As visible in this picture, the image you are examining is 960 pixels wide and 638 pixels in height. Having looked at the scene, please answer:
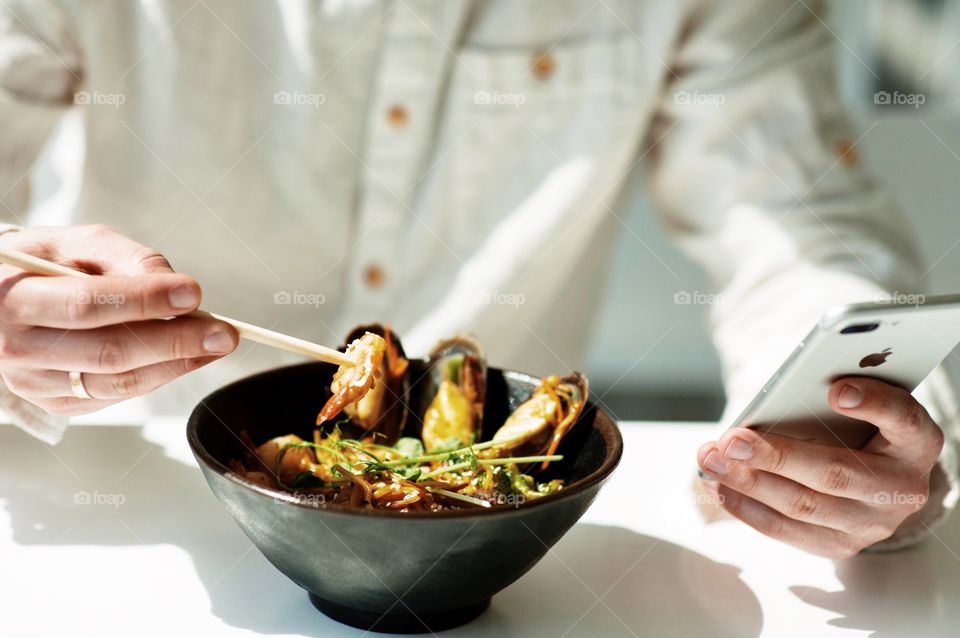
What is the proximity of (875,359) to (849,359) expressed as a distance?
3cm

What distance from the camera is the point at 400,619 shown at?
27.1 inches

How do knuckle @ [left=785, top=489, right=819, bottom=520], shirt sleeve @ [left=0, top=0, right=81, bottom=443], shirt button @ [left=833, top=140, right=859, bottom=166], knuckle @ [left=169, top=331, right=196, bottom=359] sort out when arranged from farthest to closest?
shirt button @ [left=833, top=140, right=859, bottom=166] → shirt sleeve @ [left=0, top=0, right=81, bottom=443] → knuckle @ [left=785, top=489, right=819, bottom=520] → knuckle @ [left=169, top=331, right=196, bottom=359]

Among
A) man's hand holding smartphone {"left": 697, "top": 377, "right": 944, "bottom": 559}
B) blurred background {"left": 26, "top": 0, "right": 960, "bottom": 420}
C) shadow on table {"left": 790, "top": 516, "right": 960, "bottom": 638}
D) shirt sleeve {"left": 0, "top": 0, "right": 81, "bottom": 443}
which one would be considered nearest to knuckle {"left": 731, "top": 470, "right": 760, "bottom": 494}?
man's hand holding smartphone {"left": 697, "top": 377, "right": 944, "bottom": 559}

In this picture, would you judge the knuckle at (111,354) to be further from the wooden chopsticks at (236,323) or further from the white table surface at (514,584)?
the white table surface at (514,584)

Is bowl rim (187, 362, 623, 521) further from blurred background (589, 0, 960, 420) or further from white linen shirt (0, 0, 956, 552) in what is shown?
blurred background (589, 0, 960, 420)

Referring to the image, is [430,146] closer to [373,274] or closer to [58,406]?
[373,274]

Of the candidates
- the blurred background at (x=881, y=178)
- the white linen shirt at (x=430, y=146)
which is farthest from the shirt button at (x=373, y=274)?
the blurred background at (x=881, y=178)

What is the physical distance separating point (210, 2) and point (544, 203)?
1.84 feet

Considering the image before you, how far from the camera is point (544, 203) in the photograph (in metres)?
1.42

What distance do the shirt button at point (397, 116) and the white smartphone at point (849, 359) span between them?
75 centimetres

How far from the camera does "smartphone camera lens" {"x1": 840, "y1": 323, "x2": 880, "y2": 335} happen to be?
0.65 m

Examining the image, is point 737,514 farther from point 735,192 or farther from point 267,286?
point 267,286

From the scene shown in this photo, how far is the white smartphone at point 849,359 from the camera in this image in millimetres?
654

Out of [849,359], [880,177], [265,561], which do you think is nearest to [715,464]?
[849,359]
